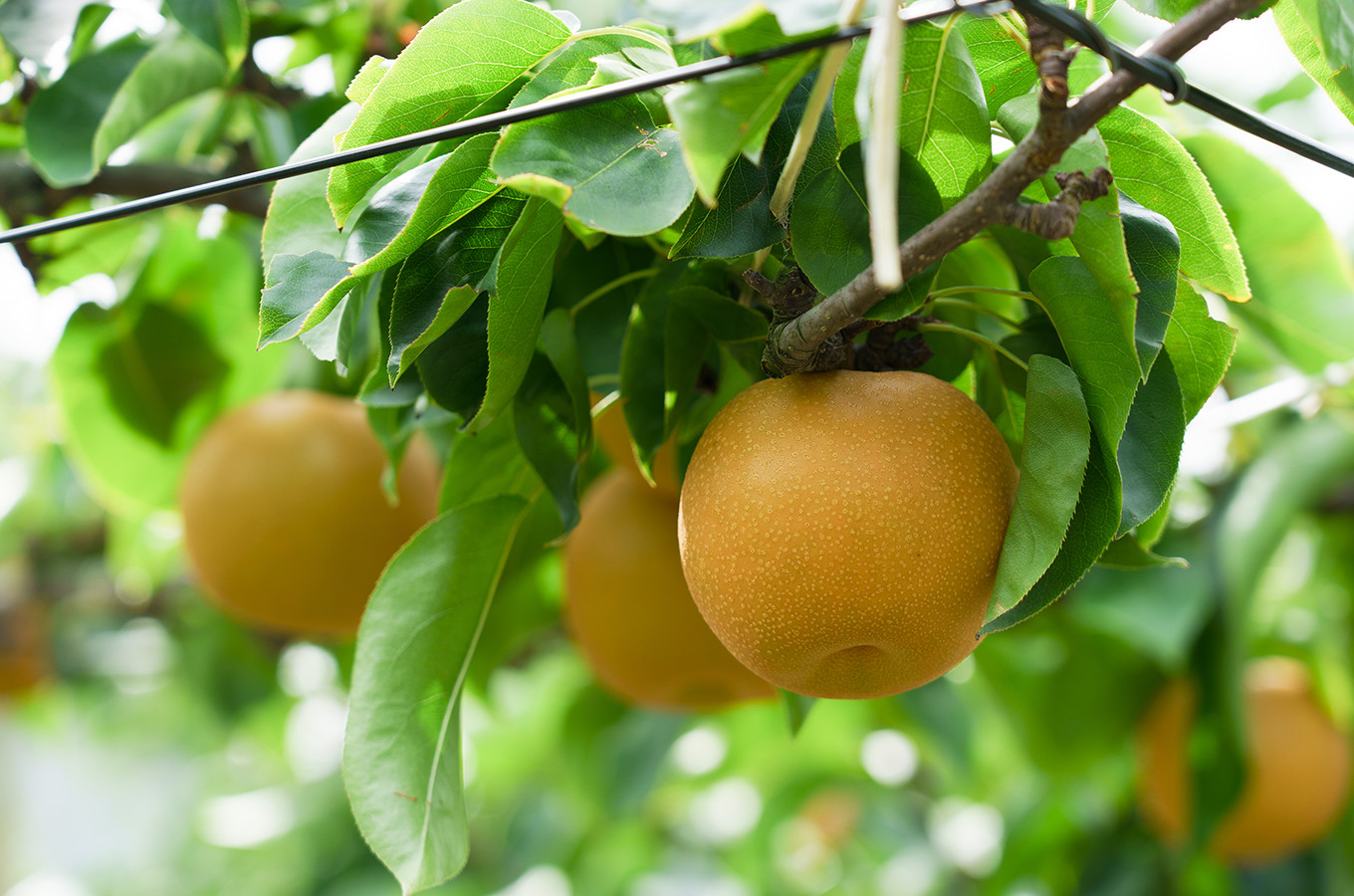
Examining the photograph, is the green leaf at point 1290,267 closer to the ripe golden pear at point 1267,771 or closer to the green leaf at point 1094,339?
the green leaf at point 1094,339

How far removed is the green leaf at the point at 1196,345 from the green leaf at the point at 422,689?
357 mm

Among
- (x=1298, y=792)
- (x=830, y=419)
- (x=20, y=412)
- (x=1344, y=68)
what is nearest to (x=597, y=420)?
(x=830, y=419)

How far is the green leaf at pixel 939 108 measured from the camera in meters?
0.41

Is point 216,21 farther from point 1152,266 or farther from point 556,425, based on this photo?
point 1152,266

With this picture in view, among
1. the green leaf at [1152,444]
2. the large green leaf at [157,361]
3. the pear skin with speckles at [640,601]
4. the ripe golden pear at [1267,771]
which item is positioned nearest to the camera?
the green leaf at [1152,444]

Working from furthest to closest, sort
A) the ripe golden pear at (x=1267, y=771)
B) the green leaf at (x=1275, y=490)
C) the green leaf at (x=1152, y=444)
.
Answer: the ripe golden pear at (x=1267, y=771) < the green leaf at (x=1275, y=490) < the green leaf at (x=1152, y=444)

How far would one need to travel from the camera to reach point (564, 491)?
0.56 meters

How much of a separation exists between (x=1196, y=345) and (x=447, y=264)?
1.10 feet

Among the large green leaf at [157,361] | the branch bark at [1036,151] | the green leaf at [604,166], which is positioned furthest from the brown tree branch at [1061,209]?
the large green leaf at [157,361]

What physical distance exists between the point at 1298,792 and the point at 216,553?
122 centimetres

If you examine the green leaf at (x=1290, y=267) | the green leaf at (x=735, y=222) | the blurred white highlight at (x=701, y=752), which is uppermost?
the green leaf at (x=735, y=222)

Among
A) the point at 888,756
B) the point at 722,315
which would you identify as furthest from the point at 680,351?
the point at 888,756

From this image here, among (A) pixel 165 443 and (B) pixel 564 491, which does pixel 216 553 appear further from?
(B) pixel 564 491

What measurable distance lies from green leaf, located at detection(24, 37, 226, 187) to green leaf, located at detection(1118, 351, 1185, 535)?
66 cm
